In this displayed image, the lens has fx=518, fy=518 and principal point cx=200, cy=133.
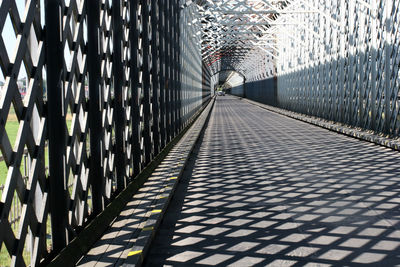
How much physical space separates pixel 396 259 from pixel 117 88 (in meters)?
4.25

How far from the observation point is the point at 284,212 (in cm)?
738

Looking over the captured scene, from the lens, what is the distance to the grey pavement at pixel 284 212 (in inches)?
217

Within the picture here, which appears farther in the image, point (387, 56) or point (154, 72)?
point (387, 56)

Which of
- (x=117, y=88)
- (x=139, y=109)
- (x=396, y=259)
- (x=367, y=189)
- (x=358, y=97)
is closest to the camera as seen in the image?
(x=396, y=259)

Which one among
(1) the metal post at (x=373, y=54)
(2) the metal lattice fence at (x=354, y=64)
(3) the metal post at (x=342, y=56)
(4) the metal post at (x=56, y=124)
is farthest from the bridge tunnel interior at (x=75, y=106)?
(3) the metal post at (x=342, y=56)

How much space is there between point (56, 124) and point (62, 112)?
0.70 ft

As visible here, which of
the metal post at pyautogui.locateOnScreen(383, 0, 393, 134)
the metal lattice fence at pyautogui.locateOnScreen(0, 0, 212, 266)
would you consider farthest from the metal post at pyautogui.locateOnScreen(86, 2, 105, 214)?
the metal post at pyautogui.locateOnScreen(383, 0, 393, 134)

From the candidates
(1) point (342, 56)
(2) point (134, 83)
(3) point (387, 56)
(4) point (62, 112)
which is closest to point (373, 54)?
(3) point (387, 56)

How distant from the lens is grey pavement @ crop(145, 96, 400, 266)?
5516 millimetres

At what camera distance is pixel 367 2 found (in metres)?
18.7

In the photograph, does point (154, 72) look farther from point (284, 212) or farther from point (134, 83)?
point (284, 212)

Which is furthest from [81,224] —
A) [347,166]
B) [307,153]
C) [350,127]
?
[350,127]

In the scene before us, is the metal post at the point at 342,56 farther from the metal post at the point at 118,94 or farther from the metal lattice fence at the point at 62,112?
the metal post at the point at 118,94

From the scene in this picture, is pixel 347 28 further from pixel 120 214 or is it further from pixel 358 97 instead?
pixel 120 214
